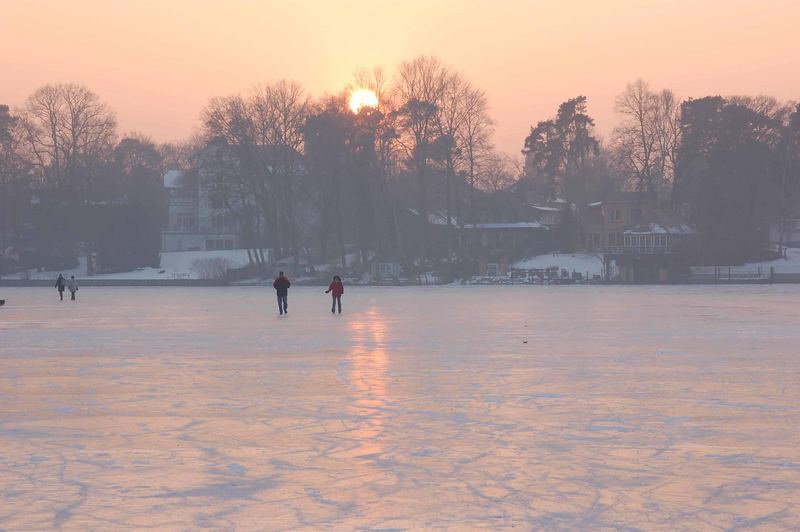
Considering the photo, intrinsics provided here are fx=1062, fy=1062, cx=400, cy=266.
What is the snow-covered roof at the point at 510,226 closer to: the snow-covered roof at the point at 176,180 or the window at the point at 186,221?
the snow-covered roof at the point at 176,180

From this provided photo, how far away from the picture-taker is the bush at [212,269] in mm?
79306

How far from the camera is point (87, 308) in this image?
4003 cm

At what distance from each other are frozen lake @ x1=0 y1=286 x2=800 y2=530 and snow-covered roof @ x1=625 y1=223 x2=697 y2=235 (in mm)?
64142

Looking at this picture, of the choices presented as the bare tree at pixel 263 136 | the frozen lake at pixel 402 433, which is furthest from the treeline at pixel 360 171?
the frozen lake at pixel 402 433

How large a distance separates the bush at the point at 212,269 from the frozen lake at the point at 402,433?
56724 millimetres

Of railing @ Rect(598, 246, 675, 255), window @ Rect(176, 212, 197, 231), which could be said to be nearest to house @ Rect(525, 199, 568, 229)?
railing @ Rect(598, 246, 675, 255)

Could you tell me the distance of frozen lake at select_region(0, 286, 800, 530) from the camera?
7.58m

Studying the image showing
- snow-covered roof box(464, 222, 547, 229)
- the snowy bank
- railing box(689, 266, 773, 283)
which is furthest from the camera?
snow-covered roof box(464, 222, 547, 229)

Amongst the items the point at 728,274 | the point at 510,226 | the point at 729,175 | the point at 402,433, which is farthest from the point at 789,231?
the point at 402,433

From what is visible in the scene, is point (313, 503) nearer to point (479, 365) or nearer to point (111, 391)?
point (111, 391)

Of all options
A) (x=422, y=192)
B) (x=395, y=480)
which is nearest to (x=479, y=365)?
(x=395, y=480)

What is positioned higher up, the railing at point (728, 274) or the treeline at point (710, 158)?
the treeline at point (710, 158)

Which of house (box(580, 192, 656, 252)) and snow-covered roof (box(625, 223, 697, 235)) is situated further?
house (box(580, 192, 656, 252))

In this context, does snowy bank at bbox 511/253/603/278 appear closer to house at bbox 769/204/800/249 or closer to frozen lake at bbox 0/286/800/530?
house at bbox 769/204/800/249
